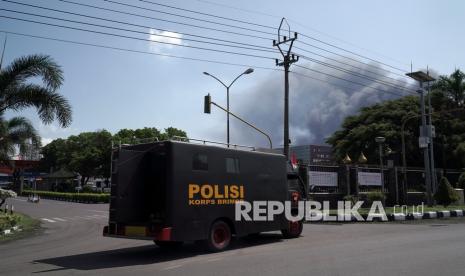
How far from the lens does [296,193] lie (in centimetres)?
1468

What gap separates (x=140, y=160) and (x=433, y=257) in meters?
6.85

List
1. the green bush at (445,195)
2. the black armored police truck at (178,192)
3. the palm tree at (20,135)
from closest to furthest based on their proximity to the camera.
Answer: the black armored police truck at (178,192), the palm tree at (20,135), the green bush at (445,195)

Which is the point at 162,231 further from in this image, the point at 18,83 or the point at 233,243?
the point at 18,83

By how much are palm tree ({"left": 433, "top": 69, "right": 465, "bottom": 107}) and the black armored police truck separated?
1673 inches

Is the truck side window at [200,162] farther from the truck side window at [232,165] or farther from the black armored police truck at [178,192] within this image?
the truck side window at [232,165]

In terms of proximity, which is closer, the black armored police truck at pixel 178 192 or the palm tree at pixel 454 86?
the black armored police truck at pixel 178 192

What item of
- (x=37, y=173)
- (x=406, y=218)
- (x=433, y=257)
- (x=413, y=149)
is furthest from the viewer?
(x=37, y=173)

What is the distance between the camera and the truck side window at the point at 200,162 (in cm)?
1126

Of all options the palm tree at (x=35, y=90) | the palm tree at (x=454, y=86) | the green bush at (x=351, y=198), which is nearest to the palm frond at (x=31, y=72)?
the palm tree at (x=35, y=90)

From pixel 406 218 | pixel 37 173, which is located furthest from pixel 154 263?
pixel 37 173

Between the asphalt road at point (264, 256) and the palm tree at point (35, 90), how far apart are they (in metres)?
5.60

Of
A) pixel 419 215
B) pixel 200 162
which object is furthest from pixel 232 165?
pixel 419 215

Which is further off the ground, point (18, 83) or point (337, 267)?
point (18, 83)

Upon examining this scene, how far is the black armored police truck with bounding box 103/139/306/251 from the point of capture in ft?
35.2
